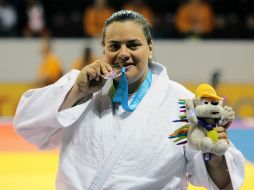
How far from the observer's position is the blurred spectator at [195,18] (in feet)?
33.0

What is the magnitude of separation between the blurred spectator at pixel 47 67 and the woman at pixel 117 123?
246 inches

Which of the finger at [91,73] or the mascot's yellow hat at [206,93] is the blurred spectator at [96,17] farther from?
the mascot's yellow hat at [206,93]

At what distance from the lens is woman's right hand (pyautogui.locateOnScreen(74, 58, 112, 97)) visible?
2.87m

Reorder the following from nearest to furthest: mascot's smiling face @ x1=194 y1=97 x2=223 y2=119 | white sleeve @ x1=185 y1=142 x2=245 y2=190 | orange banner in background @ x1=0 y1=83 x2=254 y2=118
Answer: mascot's smiling face @ x1=194 y1=97 x2=223 y2=119
white sleeve @ x1=185 y1=142 x2=245 y2=190
orange banner in background @ x1=0 y1=83 x2=254 y2=118

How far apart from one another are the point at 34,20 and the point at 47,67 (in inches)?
45.3

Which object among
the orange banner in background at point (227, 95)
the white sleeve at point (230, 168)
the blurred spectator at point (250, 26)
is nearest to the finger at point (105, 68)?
the white sleeve at point (230, 168)

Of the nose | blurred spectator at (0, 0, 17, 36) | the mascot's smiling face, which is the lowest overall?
blurred spectator at (0, 0, 17, 36)

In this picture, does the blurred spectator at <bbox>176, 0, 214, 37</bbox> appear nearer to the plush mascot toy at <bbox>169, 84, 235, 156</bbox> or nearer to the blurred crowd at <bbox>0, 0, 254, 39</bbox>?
the blurred crowd at <bbox>0, 0, 254, 39</bbox>

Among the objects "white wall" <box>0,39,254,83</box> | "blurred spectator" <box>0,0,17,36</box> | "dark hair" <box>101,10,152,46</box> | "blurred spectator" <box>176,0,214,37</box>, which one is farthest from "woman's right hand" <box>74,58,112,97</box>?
"blurred spectator" <box>0,0,17,36</box>

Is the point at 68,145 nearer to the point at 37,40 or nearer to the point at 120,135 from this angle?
the point at 120,135

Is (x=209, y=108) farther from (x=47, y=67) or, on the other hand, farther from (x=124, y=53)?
(x=47, y=67)

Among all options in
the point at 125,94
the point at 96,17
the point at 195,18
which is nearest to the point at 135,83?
the point at 125,94

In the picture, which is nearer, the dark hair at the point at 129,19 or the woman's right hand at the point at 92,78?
the woman's right hand at the point at 92,78

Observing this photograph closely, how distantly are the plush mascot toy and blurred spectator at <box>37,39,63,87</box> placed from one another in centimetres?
689
